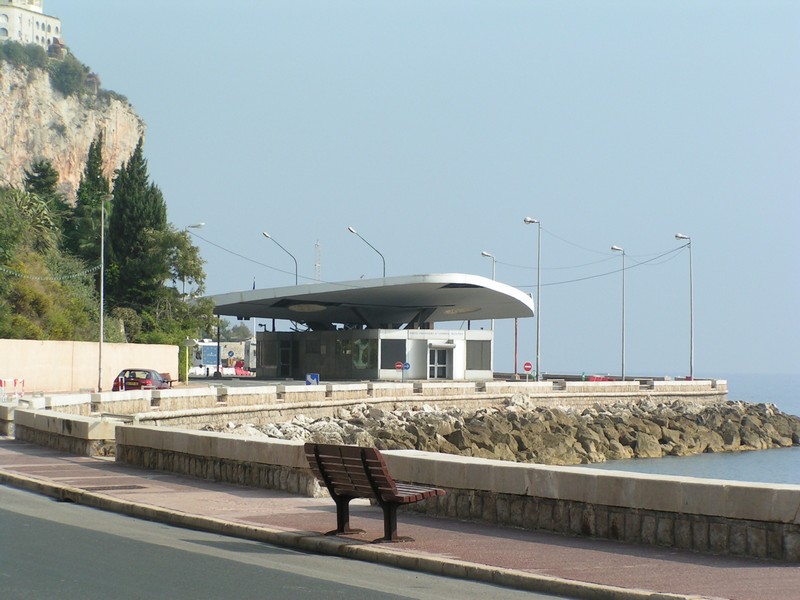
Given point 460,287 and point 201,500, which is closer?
point 201,500

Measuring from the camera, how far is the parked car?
4831 cm

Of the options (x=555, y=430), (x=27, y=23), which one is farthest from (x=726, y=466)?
(x=27, y=23)

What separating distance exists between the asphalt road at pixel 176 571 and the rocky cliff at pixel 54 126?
150 meters

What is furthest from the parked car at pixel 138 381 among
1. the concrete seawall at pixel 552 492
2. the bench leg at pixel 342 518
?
the bench leg at pixel 342 518

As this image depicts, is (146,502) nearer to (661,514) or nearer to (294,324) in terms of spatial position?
(661,514)

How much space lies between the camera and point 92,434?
20562mm

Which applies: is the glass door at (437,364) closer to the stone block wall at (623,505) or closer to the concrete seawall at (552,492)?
the concrete seawall at (552,492)

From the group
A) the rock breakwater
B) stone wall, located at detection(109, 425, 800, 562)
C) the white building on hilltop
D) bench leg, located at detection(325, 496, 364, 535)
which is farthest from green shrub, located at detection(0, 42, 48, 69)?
bench leg, located at detection(325, 496, 364, 535)

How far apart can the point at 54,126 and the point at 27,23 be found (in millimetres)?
38067

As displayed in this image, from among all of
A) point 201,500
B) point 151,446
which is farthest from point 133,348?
point 201,500

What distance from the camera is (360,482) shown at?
11.5 metres

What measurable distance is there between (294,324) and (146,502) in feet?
269

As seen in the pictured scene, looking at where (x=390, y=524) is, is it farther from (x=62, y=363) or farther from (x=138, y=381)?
(x=62, y=363)

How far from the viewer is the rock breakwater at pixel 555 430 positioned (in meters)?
40.4
